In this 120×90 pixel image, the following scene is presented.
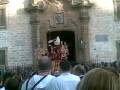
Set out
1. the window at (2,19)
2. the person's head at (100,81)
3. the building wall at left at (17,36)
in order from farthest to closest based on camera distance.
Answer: the window at (2,19) → the building wall at left at (17,36) → the person's head at (100,81)

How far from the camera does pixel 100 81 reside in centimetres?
286

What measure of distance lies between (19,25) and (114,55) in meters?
4.94

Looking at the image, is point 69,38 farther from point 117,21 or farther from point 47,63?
point 47,63

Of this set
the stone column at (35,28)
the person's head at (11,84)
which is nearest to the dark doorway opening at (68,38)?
the stone column at (35,28)

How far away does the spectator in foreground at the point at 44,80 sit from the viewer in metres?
5.38

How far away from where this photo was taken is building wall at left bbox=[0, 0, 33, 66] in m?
23.2

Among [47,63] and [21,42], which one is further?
[21,42]

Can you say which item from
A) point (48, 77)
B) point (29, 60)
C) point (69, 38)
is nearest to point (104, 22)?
point (69, 38)

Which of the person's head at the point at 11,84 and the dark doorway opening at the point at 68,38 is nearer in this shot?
the person's head at the point at 11,84

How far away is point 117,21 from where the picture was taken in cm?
2292

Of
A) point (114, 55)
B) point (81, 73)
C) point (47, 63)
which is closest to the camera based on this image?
point (47, 63)

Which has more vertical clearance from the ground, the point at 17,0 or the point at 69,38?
the point at 17,0

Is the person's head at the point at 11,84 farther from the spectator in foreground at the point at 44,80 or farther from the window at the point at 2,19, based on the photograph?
the window at the point at 2,19

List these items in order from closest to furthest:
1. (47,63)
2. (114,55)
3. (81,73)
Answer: (47,63), (81,73), (114,55)
